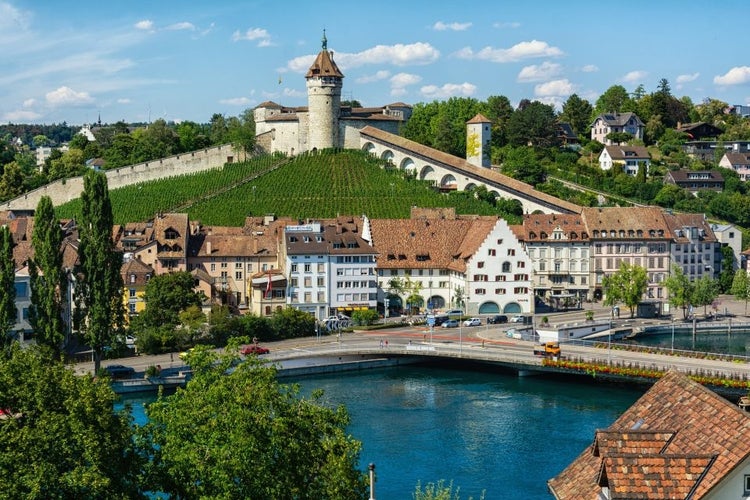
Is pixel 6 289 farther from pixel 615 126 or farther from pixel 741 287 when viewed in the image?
pixel 615 126

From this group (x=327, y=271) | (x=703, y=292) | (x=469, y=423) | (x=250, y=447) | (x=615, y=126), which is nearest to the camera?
(x=250, y=447)

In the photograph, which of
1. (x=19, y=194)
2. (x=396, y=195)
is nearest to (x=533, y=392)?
(x=396, y=195)

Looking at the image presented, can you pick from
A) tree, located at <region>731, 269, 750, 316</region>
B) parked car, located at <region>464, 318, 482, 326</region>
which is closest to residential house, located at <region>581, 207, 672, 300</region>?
tree, located at <region>731, 269, 750, 316</region>

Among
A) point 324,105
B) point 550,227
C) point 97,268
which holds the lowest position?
point 97,268

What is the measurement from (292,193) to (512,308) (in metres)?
27.2

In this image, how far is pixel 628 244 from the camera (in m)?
79.1

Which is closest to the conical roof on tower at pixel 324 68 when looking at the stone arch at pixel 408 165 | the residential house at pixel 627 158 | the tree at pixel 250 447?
the stone arch at pixel 408 165

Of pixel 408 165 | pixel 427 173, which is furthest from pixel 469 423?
pixel 408 165

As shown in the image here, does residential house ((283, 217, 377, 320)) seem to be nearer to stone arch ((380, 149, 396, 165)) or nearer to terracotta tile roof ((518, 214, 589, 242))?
terracotta tile roof ((518, 214, 589, 242))

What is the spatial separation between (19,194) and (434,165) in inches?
1551

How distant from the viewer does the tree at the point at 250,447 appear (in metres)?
21.2

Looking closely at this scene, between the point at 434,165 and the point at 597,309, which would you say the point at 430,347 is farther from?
the point at 434,165

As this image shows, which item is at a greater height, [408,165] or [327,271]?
[408,165]

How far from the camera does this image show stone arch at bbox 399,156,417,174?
100562mm
